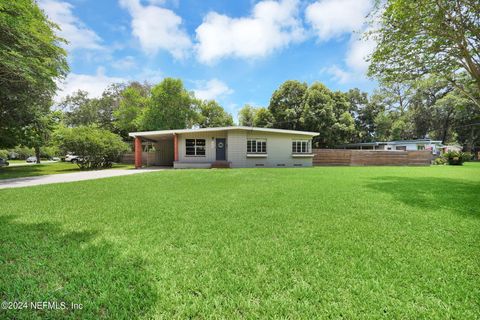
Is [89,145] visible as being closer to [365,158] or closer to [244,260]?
[244,260]

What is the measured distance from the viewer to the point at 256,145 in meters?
17.5

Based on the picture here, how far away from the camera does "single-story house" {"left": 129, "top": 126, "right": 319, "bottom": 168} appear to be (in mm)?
16578

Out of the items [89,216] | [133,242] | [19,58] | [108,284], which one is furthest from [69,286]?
[19,58]

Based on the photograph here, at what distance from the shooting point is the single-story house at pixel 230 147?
54.4 ft

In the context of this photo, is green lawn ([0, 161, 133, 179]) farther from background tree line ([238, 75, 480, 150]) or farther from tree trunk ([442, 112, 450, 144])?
tree trunk ([442, 112, 450, 144])

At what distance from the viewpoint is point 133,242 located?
10.4 feet

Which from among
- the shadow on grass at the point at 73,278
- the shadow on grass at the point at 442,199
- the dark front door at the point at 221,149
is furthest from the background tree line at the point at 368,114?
the shadow on grass at the point at 73,278

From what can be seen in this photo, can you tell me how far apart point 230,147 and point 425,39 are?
11815 millimetres

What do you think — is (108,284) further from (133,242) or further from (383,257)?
(383,257)

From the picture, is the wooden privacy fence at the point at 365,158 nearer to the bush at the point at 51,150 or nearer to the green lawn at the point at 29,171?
the green lawn at the point at 29,171

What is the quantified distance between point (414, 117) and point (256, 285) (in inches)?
A: 1729

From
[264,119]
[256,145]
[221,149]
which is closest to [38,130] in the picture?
[221,149]

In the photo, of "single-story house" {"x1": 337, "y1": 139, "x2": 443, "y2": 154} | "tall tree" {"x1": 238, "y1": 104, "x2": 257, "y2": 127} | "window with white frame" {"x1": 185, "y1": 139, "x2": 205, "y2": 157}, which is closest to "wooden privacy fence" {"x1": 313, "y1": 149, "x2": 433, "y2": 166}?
"single-story house" {"x1": 337, "y1": 139, "x2": 443, "y2": 154}

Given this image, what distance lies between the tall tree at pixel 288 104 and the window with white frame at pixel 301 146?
29.0ft
